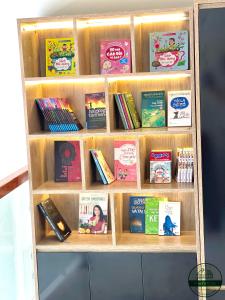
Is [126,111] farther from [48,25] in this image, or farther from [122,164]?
[48,25]

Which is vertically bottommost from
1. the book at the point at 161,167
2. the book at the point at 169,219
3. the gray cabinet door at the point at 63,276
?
the gray cabinet door at the point at 63,276

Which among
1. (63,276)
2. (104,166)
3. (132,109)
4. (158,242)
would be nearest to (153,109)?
(132,109)

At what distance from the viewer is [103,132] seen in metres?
3.13

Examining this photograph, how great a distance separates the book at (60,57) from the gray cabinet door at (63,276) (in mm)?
1148

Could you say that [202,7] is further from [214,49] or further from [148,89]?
[148,89]

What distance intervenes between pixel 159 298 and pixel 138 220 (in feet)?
1.67

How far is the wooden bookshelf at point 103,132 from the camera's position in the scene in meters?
3.08

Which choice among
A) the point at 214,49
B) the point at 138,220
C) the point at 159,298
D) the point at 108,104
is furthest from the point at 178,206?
the point at 214,49

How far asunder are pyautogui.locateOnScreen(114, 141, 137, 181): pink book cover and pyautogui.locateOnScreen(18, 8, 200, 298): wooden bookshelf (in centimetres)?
5

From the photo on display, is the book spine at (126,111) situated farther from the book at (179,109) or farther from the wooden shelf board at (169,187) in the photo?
the wooden shelf board at (169,187)

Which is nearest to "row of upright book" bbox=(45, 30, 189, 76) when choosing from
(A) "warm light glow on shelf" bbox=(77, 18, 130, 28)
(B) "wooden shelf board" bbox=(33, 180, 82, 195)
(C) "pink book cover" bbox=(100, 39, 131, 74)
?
(C) "pink book cover" bbox=(100, 39, 131, 74)

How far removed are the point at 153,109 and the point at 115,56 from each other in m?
0.41

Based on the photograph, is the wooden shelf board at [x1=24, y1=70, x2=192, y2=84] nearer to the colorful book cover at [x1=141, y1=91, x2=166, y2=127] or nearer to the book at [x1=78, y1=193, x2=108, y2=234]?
the colorful book cover at [x1=141, y1=91, x2=166, y2=127]

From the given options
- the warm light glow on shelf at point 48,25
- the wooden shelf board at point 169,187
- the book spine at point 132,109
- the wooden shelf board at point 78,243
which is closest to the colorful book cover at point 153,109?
the book spine at point 132,109
